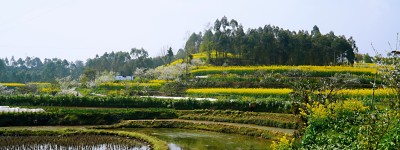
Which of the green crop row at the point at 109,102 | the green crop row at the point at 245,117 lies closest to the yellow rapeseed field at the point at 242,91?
the green crop row at the point at 109,102

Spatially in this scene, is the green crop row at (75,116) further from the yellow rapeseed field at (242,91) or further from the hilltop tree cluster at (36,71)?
the hilltop tree cluster at (36,71)

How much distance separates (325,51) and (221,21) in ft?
87.4

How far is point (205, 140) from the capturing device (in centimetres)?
2067

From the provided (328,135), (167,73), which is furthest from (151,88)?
(328,135)

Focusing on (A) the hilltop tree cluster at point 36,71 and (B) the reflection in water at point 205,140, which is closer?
(B) the reflection in water at point 205,140

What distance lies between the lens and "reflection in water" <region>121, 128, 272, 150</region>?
1870 centimetres

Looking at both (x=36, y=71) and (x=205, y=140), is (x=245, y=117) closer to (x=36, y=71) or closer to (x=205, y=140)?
(x=205, y=140)

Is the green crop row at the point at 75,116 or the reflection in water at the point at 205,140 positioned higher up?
the green crop row at the point at 75,116

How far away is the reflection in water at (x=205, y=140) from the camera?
18.7m

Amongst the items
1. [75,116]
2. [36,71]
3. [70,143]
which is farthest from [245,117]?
[36,71]

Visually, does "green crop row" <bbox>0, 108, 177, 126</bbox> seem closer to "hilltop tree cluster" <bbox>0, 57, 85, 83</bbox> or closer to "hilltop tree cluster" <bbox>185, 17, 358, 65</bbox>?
"hilltop tree cluster" <bbox>185, 17, 358, 65</bbox>

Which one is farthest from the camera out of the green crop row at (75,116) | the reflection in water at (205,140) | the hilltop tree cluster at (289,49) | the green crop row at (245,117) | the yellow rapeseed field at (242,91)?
the hilltop tree cluster at (289,49)

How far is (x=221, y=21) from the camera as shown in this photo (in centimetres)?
7981

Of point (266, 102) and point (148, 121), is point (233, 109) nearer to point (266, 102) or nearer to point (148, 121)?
point (266, 102)
